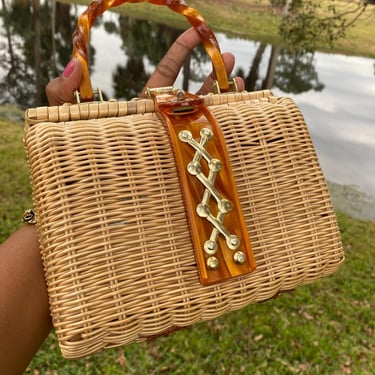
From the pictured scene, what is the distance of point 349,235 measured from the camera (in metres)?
4.59

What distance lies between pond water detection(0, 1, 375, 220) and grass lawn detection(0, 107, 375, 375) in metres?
2.44

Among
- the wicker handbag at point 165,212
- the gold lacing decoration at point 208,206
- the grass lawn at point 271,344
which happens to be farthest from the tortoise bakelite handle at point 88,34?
the grass lawn at point 271,344

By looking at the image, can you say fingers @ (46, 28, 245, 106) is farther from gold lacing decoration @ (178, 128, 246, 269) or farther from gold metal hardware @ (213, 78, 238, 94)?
gold lacing decoration @ (178, 128, 246, 269)

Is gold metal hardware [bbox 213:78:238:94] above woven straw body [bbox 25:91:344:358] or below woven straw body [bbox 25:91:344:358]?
above

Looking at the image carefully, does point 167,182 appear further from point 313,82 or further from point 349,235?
point 313,82

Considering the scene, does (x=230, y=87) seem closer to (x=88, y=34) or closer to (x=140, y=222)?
(x=88, y=34)

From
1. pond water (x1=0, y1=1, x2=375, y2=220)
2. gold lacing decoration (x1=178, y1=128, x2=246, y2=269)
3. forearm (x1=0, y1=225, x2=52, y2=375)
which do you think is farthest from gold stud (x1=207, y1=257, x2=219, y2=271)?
pond water (x1=0, y1=1, x2=375, y2=220)

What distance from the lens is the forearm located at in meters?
1.09

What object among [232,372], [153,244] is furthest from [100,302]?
[232,372]

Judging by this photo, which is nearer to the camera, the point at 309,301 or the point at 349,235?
the point at 309,301

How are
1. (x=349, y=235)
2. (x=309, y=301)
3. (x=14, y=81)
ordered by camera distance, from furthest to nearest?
(x=14, y=81), (x=349, y=235), (x=309, y=301)

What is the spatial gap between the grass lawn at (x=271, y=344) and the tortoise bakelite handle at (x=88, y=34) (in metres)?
1.91

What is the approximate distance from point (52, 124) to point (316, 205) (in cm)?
82

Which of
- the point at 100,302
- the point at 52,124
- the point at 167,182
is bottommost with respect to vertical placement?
the point at 100,302
